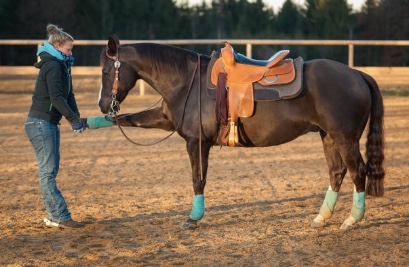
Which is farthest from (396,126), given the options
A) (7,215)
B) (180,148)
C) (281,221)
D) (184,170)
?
(7,215)

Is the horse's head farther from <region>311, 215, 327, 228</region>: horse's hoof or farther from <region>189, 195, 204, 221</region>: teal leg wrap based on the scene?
<region>311, 215, 327, 228</region>: horse's hoof

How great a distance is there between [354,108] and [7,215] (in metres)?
3.45

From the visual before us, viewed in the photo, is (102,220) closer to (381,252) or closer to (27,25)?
(381,252)

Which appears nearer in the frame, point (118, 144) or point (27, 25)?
point (118, 144)

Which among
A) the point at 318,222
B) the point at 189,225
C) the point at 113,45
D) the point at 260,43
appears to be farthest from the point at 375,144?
the point at 260,43

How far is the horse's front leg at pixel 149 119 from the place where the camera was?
653 cm

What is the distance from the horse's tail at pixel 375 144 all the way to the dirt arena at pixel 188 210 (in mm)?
375

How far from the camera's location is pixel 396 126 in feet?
45.3

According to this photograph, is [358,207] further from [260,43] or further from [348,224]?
[260,43]

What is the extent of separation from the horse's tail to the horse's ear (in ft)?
7.33

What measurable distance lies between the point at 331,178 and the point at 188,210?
1479 millimetres

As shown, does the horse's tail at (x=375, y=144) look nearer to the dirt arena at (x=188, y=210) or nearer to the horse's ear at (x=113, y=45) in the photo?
the dirt arena at (x=188, y=210)

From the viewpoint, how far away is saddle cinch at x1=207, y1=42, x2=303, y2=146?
20.2 feet

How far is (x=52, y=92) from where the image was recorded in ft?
20.0
